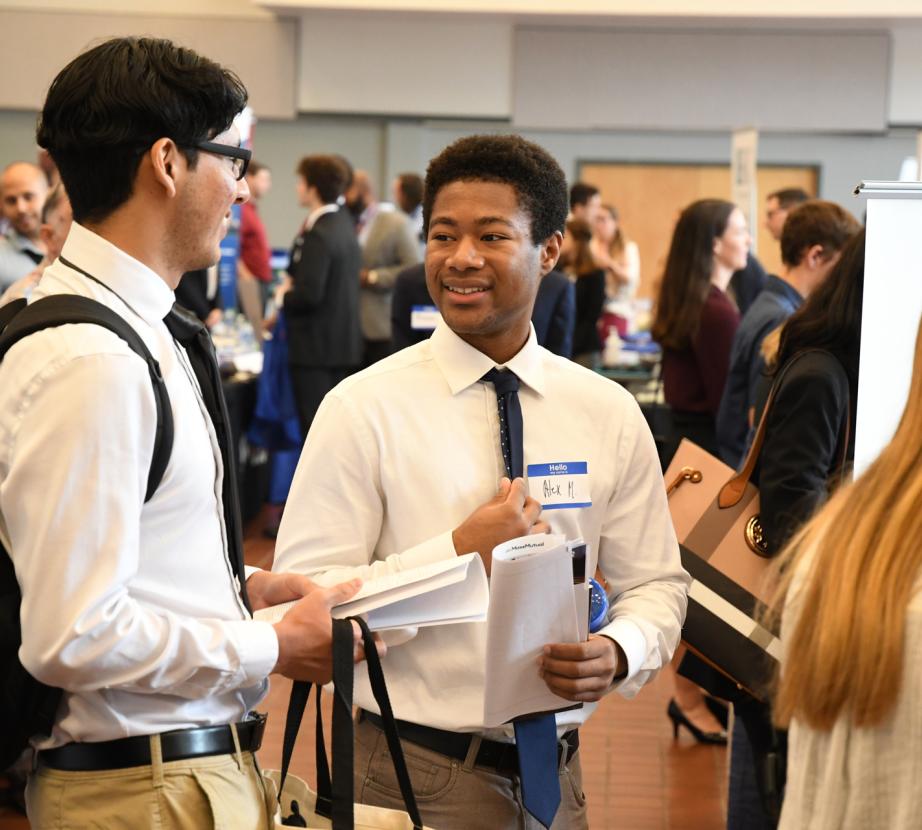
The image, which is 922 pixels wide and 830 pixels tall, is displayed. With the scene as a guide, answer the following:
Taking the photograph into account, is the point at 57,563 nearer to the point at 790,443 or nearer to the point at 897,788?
the point at 897,788

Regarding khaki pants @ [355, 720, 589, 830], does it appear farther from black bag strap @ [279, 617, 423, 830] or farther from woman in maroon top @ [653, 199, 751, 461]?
woman in maroon top @ [653, 199, 751, 461]

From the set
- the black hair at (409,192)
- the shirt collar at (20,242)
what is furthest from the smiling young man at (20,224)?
the black hair at (409,192)

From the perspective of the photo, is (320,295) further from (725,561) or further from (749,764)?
(725,561)

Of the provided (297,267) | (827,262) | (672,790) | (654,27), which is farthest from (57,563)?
(654,27)

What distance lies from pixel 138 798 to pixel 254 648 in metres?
0.21

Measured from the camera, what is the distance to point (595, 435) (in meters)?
1.98

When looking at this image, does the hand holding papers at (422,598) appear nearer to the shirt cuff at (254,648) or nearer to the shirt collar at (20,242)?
the shirt cuff at (254,648)

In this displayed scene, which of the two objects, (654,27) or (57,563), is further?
(654,27)

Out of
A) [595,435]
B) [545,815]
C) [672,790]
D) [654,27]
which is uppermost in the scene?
Result: [654,27]

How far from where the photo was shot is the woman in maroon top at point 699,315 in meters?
5.04

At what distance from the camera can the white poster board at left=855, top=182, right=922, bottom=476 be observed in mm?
1987

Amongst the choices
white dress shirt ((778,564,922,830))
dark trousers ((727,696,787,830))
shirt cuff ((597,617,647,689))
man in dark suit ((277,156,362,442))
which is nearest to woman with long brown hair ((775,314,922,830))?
white dress shirt ((778,564,922,830))

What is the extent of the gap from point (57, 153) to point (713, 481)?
1.64m

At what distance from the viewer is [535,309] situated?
5.09 metres
